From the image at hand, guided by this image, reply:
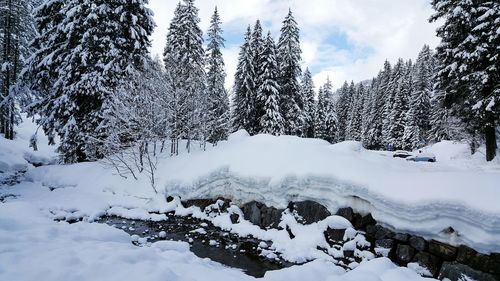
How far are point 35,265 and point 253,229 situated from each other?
24.7 feet

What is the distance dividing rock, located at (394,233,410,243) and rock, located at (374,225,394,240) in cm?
14

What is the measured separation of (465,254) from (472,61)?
12.5m

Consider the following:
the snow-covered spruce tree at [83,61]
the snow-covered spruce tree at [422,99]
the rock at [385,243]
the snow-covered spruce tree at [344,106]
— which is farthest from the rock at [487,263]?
the snow-covered spruce tree at [344,106]

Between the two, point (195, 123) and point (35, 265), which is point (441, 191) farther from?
point (195, 123)

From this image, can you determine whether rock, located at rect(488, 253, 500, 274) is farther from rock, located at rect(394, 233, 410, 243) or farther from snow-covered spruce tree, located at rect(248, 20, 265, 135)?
snow-covered spruce tree, located at rect(248, 20, 265, 135)

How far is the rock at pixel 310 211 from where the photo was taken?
1034cm

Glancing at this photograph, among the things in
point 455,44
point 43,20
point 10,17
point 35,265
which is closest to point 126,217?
point 35,265

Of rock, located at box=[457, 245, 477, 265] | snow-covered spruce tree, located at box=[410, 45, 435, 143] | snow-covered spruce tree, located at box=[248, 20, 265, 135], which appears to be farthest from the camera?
snow-covered spruce tree, located at box=[410, 45, 435, 143]

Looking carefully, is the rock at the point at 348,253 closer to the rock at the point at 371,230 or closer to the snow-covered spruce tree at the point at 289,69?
the rock at the point at 371,230

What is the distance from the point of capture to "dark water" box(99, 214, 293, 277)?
8766 millimetres

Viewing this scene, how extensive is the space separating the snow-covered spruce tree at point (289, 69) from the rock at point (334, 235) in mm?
21631

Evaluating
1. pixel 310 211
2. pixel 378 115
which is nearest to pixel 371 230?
pixel 310 211

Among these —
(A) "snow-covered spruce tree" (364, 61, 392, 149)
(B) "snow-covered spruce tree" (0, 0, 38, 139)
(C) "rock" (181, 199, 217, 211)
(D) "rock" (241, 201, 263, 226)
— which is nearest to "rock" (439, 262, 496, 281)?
(D) "rock" (241, 201, 263, 226)

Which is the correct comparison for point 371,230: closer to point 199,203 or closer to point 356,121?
point 199,203
